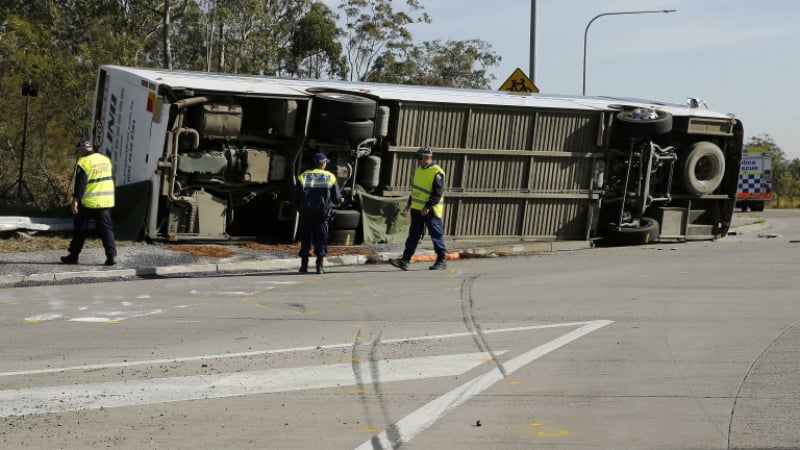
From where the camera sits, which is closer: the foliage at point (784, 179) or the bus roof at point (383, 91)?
the bus roof at point (383, 91)

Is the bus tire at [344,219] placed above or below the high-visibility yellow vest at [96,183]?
below

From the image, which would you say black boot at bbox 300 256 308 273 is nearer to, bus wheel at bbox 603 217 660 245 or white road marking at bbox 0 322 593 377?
white road marking at bbox 0 322 593 377

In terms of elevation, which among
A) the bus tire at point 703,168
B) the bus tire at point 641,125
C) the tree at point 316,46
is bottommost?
the bus tire at point 703,168

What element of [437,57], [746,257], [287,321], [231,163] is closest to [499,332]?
[287,321]

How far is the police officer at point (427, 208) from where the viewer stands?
15672 millimetres

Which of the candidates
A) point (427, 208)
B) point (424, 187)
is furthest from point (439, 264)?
point (424, 187)

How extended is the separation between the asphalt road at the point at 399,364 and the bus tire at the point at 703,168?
716cm

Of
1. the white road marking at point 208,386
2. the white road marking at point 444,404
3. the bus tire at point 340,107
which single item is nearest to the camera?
the white road marking at point 444,404

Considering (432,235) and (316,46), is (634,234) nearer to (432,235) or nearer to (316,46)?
(432,235)

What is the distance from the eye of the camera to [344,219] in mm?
17578

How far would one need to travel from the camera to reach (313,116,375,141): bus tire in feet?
55.8

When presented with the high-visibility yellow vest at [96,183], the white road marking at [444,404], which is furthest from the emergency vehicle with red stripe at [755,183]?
the white road marking at [444,404]

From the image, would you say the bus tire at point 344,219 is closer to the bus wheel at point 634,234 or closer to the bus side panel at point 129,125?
the bus side panel at point 129,125

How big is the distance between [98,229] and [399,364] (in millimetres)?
6994
